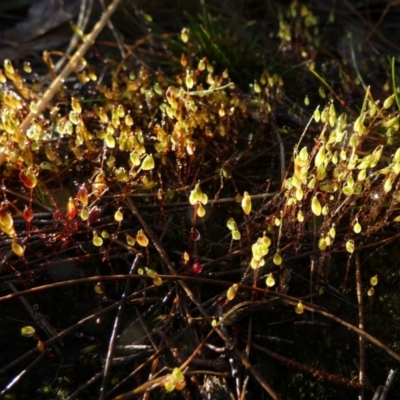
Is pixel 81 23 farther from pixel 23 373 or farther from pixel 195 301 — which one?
pixel 23 373

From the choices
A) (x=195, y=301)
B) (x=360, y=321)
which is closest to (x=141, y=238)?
(x=195, y=301)

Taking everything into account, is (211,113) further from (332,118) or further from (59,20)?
(59,20)

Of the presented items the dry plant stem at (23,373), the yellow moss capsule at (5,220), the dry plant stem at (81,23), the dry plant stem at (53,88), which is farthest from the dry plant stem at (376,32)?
the dry plant stem at (23,373)

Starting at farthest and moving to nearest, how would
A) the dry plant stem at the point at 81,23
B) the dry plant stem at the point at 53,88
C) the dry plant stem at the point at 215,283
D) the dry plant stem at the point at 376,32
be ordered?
the dry plant stem at the point at 376,32 < the dry plant stem at the point at 81,23 < the dry plant stem at the point at 53,88 < the dry plant stem at the point at 215,283

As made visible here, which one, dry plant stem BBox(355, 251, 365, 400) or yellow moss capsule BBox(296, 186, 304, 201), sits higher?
yellow moss capsule BBox(296, 186, 304, 201)

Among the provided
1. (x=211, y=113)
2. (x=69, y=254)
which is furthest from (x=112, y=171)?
(x=211, y=113)

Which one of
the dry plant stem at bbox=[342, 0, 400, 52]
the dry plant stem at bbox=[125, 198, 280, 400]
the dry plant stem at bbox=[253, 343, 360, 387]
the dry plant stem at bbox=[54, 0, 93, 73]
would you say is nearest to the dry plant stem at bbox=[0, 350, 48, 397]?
the dry plant stem at bbox=[125, 198, 280, 400]

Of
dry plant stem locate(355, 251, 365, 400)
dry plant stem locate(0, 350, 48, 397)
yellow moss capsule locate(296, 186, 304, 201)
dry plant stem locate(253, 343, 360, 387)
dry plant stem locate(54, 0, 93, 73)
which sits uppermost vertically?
dry plant stem locate(54, 0, 93, 73)

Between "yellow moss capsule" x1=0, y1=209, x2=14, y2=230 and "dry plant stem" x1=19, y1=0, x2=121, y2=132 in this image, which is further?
"dry plant stem" x1=19, y1=0, x2=121, y2=132

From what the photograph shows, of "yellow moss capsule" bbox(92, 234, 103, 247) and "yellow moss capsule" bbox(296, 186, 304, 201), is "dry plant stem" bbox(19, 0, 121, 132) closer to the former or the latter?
"yellow moss capsule" bbox(92, 234, 103, 247)

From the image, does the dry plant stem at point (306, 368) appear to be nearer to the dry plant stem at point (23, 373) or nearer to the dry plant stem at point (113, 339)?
the dry plant stem at point (113, 339)

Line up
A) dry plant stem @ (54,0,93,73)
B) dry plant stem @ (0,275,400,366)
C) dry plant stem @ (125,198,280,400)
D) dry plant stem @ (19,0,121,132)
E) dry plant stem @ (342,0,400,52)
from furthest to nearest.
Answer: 1. dry plant stem @ (342,0,400,52)
2. dry plant stem @ (54,0,93,73)
3. dry plant stem @ (19,0,121,132)
4. dry plant stem @ (0,275,400,366)
5. dry plant stem @ (125,198,280,400)
